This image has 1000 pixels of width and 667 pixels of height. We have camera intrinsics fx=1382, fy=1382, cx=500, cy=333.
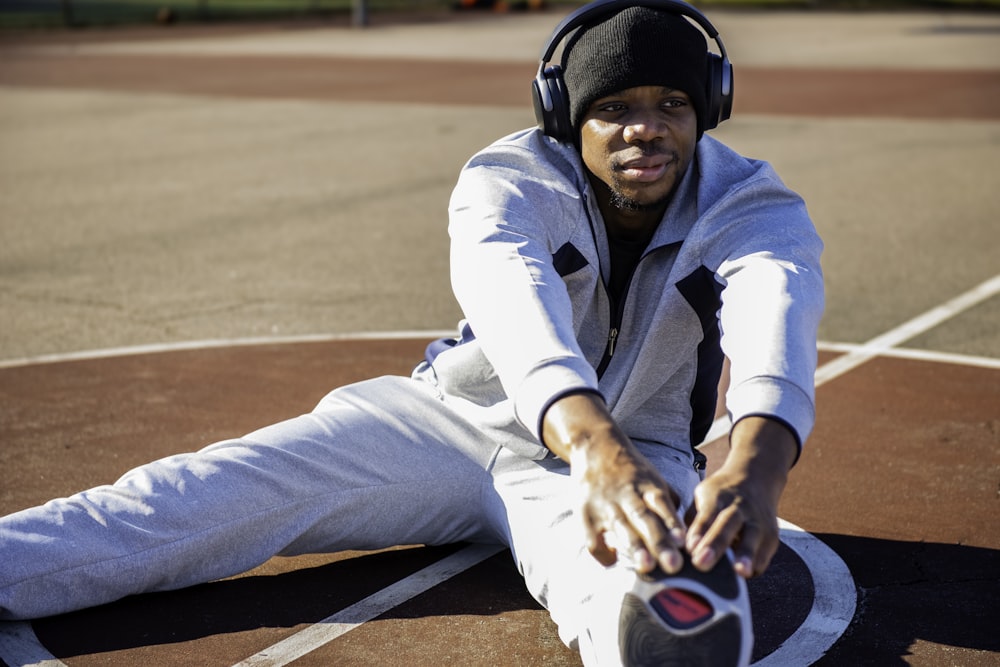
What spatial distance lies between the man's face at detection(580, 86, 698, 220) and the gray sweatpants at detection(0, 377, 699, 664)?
80cm

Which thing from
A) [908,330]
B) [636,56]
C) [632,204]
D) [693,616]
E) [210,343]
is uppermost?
[636,56]

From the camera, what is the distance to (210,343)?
730 cm

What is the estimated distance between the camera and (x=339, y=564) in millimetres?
4508

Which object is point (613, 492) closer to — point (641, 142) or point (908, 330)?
point (641, 142)

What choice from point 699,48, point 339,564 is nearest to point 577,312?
point 699,48

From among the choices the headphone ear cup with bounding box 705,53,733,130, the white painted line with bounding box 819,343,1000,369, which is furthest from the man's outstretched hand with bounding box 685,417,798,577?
the white painted line with bounding box 819,343,1000,369

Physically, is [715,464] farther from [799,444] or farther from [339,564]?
[799,444]

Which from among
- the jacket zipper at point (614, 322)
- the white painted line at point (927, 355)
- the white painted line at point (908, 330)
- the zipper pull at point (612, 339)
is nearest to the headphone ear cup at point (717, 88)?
the jacket zipper at point (614, 322)

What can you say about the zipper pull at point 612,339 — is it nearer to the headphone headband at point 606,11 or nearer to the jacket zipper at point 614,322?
the jacket zipper at point 614,322

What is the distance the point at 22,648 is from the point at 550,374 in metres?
1.76

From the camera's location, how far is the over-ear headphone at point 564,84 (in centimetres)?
390

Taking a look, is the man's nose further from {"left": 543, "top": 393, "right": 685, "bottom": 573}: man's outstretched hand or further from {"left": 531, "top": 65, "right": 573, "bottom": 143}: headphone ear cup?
{"left": 543, "top": 393, "right": 685, "bottom": 573}: man's outstretched hand

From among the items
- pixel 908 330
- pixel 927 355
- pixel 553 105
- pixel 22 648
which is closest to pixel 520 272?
pixel 553 105

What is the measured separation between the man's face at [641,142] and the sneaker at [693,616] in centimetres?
134
